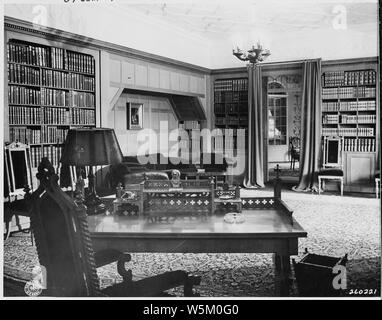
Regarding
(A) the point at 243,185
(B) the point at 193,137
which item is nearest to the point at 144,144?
(B) the point at 193,137

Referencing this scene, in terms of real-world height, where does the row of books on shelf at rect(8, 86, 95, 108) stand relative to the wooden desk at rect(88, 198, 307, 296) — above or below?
above

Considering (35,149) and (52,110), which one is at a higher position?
(52,110)

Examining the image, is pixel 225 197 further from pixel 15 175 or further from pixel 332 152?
pixel 332 152

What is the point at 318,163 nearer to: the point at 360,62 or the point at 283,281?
the point at 360,62

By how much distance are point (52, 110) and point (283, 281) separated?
4273 millimetres

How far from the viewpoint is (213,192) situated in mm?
3088

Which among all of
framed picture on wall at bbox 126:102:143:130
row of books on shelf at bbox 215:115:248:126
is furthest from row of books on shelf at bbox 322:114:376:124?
framed picture on wall at bbox 126:102:143:130

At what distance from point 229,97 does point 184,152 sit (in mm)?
1627

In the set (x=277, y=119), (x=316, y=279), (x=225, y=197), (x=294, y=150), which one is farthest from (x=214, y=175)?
(x=277, y=119)

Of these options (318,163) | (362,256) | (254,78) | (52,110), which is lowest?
(362,256)

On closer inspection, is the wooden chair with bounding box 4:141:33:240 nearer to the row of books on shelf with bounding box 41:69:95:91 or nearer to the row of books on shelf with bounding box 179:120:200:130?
the row of books on shelf with bounding box 41:69:95:91

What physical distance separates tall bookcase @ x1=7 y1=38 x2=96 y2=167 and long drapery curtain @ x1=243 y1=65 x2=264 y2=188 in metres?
3.78

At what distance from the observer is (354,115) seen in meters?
8.23

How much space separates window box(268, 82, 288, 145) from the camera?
13.0m
